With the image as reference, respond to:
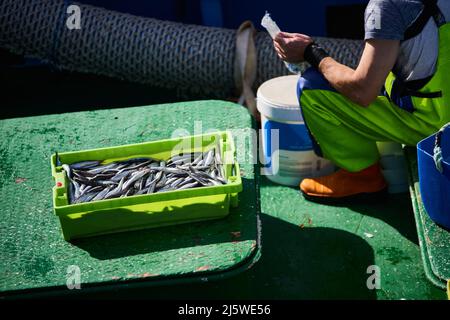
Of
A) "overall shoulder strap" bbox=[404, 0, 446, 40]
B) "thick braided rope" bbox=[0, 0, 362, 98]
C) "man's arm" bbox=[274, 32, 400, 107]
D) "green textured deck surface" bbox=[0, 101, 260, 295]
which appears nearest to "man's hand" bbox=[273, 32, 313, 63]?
"man's arm" bbox=[274, 32, 400, 107]

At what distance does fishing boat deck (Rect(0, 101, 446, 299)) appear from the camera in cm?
325

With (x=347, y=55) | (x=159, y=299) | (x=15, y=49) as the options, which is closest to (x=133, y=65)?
(x=15, y=49)

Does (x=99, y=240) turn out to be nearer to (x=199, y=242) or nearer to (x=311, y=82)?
(x=199, y=242)

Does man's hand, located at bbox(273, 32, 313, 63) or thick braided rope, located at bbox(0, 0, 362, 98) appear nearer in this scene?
man's hand, located at bbox(273, 32, 313, 63)

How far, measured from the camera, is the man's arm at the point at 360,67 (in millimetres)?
3529

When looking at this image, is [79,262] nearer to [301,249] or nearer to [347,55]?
[301,249]

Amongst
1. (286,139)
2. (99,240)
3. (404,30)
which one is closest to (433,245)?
(404,30)

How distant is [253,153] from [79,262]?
1.27 m

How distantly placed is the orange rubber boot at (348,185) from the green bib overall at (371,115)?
0.37 feet

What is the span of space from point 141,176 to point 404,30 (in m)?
1.54

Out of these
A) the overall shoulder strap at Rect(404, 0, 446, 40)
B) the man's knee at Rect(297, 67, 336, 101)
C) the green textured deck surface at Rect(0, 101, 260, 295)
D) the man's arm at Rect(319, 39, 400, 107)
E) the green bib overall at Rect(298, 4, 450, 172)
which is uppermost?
the overall shoulder strap at Rect(404, 0, 446, 40)

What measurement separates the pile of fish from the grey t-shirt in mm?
1075

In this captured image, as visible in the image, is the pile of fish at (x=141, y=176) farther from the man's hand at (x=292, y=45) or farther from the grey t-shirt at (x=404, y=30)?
the grey t-shirt at (x=404, y=30)

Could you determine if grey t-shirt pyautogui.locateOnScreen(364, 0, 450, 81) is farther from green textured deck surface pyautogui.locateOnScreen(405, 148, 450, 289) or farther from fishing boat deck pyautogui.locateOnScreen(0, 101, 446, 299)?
fishing boat deck pyautogui.locateOnScreen(0, 101, 446, 299)
